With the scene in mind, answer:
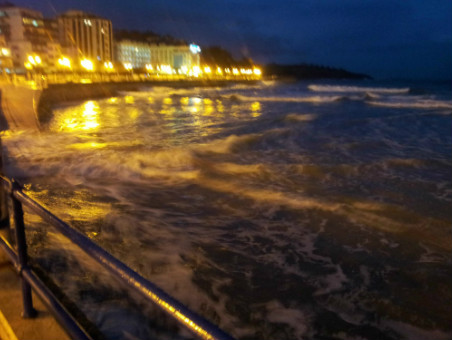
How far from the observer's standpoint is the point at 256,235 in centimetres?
475

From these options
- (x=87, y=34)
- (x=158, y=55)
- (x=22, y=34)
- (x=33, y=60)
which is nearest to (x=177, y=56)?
(x=158, y=55)

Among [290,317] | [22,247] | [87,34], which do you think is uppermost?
[87,34]

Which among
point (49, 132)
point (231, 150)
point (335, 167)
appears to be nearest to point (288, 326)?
point (335, 167)

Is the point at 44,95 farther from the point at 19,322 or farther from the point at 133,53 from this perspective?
the point at 133,53

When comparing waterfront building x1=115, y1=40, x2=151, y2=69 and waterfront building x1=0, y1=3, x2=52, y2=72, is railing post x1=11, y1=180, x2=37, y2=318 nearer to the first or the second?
waterfront building x1=0, y1=3, x2=52, y2=72

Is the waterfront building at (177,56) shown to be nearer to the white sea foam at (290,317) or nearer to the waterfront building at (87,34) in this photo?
the waterfront building at (87,34)

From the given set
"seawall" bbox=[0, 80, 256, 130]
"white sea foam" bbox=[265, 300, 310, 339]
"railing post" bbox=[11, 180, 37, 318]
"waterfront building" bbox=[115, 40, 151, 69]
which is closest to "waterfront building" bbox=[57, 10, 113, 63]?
"waterfront building" bbox=[115, 40, 151, 69]

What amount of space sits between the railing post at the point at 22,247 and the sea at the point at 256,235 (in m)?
0.72

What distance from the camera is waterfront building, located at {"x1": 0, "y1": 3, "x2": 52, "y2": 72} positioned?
72875 mm

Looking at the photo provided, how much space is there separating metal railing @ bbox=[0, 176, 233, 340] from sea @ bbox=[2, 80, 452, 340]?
948mm

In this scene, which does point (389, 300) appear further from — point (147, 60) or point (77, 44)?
point (147, 60)

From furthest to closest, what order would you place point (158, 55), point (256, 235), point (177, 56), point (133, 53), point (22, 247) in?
1. point (158, 55)
2. point (177, 56)
3. point (133, 53)
4. point (256, 235)
5. point (22, 247)

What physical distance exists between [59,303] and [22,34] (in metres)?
89.5

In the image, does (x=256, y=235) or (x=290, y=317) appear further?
(x=256, y=235)
